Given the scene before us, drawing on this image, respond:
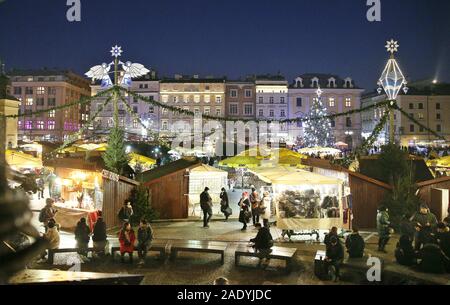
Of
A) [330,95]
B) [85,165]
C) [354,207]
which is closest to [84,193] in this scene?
[85,165]

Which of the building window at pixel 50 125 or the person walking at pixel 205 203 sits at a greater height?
the building window at pixel 50 125

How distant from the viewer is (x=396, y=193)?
48.6 feet

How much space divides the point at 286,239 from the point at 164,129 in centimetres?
6252

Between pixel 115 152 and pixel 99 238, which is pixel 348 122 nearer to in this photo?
pixel 115 152

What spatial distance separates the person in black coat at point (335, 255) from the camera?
384 inches

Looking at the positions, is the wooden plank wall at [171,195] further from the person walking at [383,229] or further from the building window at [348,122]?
the building window at [348,122]

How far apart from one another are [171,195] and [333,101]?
6318 centimetres

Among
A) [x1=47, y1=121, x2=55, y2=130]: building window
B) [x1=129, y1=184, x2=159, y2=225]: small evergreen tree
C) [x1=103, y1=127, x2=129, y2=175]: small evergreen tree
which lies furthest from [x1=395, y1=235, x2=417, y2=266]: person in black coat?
[x1=47, y1=121, x2=55, y2=130]: building window

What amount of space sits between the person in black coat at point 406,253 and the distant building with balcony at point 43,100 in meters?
76.9

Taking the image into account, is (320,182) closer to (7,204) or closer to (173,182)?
(173,182)

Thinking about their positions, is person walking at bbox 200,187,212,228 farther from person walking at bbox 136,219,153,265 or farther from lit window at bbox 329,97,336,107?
lit window at bbox 329,97,336,107

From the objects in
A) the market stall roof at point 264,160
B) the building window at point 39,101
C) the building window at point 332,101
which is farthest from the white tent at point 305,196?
the building window at point 39,101

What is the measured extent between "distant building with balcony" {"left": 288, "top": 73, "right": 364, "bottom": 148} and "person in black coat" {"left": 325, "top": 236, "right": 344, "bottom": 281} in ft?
212

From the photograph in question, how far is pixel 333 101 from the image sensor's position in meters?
75.6
